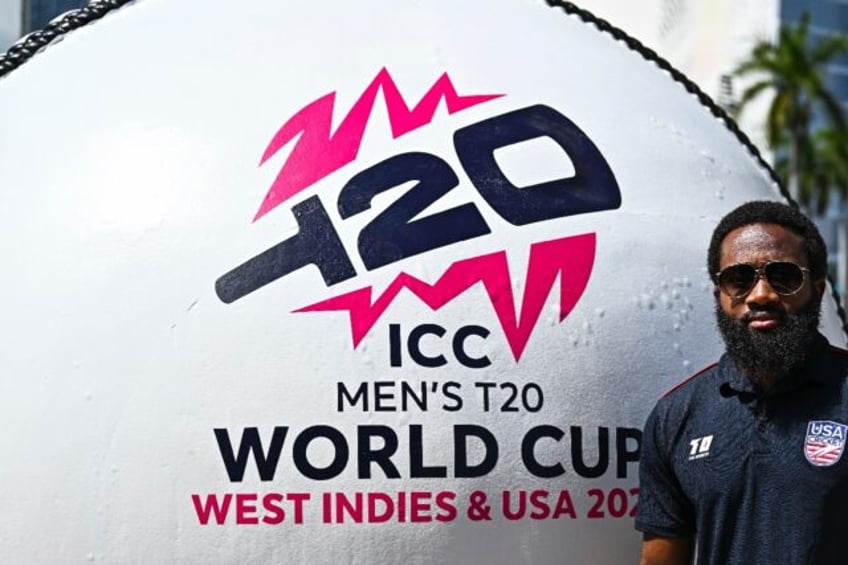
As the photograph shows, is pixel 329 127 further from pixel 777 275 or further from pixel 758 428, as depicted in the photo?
pixel 758 428

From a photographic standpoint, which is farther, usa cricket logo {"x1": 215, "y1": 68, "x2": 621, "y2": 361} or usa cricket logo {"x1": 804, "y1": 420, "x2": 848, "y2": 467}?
usa cricket logo {"x1": 215, "y1": 68, "x2": 621, "y2": 361}

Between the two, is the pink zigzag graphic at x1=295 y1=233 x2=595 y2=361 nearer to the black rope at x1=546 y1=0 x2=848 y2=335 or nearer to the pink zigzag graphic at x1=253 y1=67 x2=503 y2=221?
the pink zigzag graphic at x1=253 y1=67 x2=503 y2=221

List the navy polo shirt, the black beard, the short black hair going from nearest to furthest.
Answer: the navy polo shirt → the black beard → the short black hair

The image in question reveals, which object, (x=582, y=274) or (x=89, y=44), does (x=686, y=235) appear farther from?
(x=89, y=44)

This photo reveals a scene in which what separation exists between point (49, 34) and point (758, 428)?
2.56m

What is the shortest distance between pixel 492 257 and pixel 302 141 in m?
0.64

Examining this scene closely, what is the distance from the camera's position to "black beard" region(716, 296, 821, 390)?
303 centimetres

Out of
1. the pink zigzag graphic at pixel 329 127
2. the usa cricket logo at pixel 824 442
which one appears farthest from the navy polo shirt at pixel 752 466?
the pink zigzag graphic at pixel 329 127

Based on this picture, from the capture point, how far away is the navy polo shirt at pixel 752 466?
2.89 meters

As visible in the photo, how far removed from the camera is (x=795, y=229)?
3.15m

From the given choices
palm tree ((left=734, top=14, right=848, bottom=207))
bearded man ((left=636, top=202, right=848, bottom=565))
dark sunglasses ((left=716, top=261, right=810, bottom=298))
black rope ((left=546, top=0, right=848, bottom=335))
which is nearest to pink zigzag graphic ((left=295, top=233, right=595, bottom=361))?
bearded man ((left=636, top=202, right=848, bottom=565))

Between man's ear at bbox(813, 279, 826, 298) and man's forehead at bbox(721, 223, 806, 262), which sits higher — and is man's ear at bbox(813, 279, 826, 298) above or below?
below

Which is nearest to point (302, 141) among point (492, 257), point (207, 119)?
point (207, 119)

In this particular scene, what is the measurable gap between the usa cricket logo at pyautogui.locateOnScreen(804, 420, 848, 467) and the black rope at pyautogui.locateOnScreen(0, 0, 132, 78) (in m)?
2.59
